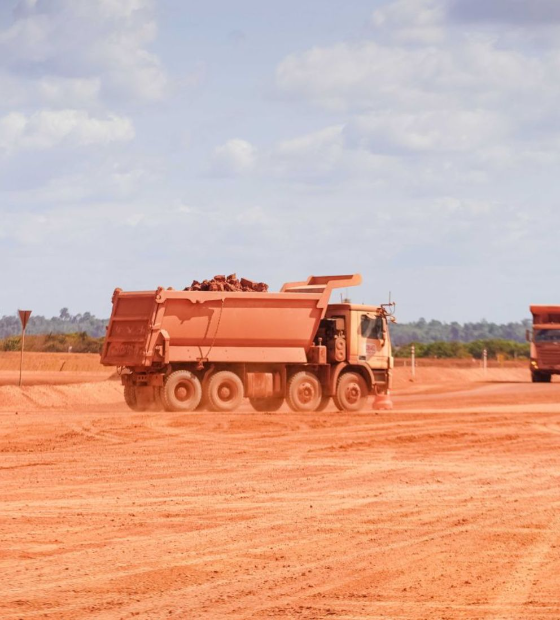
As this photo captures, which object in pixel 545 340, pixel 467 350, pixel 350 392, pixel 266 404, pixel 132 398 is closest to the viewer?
pixel 132 398

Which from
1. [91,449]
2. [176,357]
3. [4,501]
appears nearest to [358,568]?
[4,501]

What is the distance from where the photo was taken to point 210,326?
2867cm

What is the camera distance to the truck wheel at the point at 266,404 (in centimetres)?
3113

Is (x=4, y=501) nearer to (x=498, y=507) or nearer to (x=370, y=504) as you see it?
(x=370, y=504)

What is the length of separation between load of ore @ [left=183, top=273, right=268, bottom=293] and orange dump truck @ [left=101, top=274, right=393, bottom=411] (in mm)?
578

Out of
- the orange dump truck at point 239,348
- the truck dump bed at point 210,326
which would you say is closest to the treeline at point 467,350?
the orange dump truck at point 239,348

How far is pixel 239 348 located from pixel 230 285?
160 cm

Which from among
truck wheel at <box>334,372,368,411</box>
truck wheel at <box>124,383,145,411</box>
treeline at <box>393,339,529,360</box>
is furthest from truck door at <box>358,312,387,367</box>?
treeline at <box>393,339,529,360</box>

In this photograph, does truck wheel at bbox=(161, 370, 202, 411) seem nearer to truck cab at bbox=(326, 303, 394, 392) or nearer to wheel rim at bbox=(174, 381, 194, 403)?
wheel rim at bbox=(174, 381, 194, 403)

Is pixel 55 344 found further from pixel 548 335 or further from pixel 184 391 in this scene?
pixel 184 391

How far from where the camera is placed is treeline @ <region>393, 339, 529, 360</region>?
327 feet

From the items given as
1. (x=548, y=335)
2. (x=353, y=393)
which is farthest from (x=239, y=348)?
(x=548, y=335)

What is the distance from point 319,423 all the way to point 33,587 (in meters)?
17.6

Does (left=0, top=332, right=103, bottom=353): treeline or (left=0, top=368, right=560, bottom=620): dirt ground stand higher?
(left=0, top=332, right=103, bottom=353): treeline
